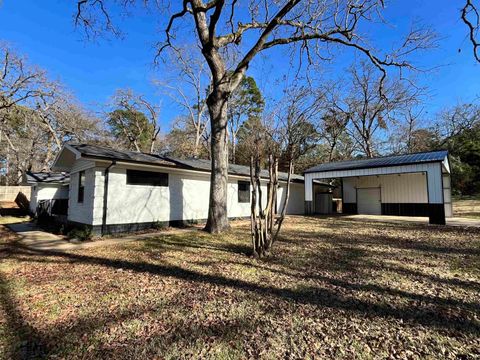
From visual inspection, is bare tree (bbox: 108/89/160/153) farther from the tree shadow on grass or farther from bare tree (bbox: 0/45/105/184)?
the tree shadow on grass

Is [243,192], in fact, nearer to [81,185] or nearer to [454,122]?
[81,185]

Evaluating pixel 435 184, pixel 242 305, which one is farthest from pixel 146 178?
pixel 435 184

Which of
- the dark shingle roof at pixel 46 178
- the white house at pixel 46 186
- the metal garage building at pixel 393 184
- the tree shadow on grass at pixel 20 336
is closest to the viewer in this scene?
the tree shadow on grass at pixel 20 336

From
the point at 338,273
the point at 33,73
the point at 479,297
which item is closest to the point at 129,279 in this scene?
the point at 338,273

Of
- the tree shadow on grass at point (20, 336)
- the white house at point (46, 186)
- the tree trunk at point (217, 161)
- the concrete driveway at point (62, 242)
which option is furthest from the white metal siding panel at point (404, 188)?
the white house at point (46, 186)

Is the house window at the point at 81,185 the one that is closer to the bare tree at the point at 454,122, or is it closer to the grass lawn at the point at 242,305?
the grass lawn at the point at 242,305

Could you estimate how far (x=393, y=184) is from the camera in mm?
17047

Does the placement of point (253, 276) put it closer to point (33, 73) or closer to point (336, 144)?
point (33, 73)

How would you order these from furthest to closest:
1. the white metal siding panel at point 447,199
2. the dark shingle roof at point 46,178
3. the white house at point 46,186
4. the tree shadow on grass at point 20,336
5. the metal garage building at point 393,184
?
the white house at point 46,186 → the dark shingle roof at point 46,178 → the white metal siding panel at point 447,199 → the metal garage building at point 393,184 → the tree shadow on grass at point 20,336

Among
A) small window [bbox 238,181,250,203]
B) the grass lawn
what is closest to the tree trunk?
the grass lawn

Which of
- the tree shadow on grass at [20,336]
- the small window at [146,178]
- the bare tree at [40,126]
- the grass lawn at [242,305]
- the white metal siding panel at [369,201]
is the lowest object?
the tree shadow on grass at [20,336]

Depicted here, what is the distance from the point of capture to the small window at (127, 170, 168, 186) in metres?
9.86

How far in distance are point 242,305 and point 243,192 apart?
1095 cm

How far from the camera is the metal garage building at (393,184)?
37.5 ft
